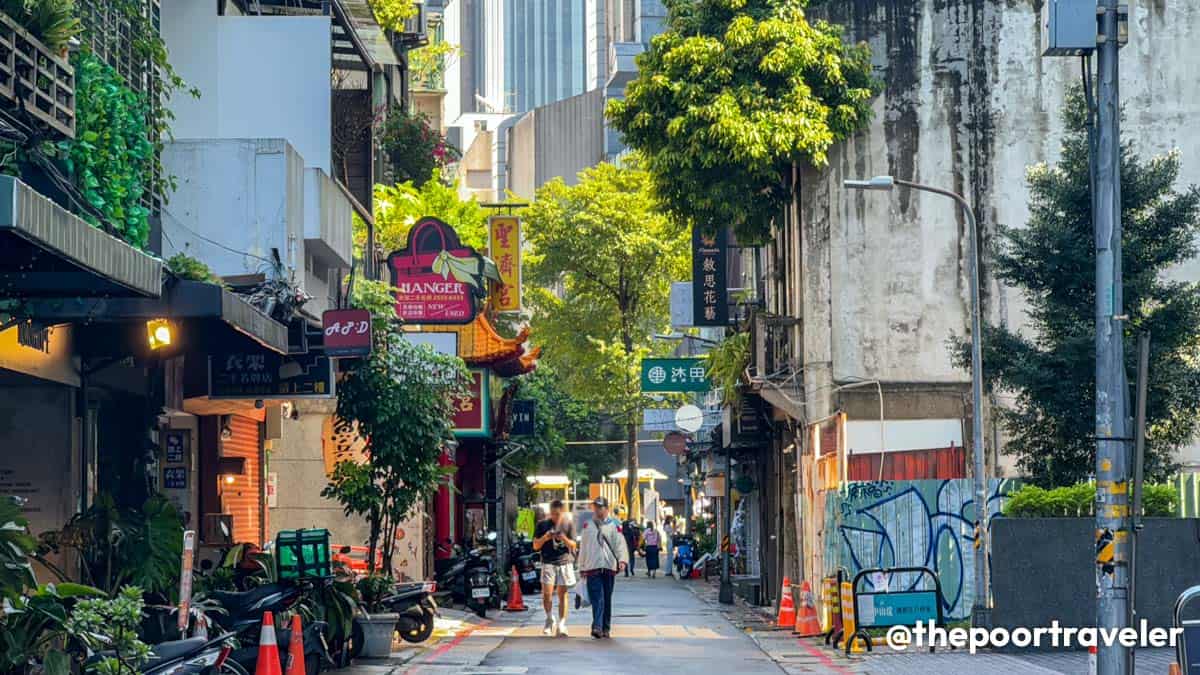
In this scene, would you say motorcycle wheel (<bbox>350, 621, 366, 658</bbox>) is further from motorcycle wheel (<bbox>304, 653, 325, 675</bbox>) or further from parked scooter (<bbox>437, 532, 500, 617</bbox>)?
parked scooter (<bbox>437, 532, 500, 617</bbox>)

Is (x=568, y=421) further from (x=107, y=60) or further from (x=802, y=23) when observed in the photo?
(x=107, y=60)

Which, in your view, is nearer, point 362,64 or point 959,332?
point 362,64

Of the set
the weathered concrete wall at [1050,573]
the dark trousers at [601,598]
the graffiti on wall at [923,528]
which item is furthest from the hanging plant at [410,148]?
the weathered concrete wall at [1050,573]

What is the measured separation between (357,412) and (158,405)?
2.96 meters

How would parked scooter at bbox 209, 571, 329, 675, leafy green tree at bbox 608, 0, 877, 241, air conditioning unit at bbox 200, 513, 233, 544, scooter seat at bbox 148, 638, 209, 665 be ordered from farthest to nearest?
leafy green tree at bbox 608, 0, 877, 241
air conditioning unit at bbox 200, 513, 233, 544
parked scooter at bbox 209, 571, 329, 675
scooter seat at bbox 148, 638, 209, 665

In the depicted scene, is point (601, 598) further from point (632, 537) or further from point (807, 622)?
point (632, 537)

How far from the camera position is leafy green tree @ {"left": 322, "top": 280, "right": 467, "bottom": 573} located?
74.8 feet

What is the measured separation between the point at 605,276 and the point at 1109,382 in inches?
1904

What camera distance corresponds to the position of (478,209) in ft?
163

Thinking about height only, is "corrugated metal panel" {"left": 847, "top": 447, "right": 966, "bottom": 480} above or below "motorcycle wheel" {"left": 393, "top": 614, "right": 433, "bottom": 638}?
above

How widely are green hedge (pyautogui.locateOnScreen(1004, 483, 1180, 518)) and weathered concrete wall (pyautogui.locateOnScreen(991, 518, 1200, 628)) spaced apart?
0.51m

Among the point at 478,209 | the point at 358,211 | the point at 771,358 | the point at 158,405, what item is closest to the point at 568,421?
the point at 478,209

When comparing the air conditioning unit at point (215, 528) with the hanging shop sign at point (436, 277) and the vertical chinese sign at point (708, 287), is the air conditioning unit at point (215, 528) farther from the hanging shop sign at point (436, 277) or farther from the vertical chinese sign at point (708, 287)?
the vertical chinese sign at point (708, 287)

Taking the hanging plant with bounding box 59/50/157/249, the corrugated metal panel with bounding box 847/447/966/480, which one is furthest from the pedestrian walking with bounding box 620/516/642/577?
the hanging plant with bounding box 59/50/157/249
